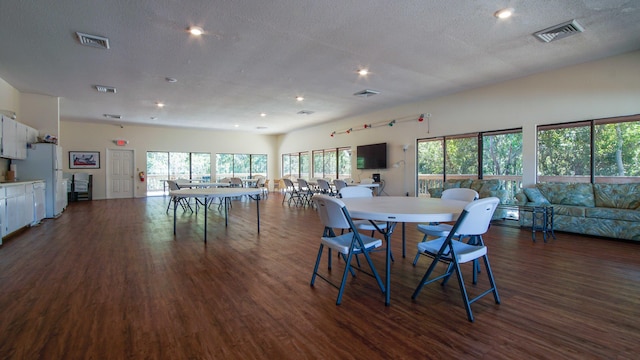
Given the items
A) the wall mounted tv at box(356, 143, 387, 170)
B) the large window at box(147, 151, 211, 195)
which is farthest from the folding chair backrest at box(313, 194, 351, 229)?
the large window at box(147, 151, 211, 195)

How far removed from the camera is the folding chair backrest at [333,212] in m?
2.25

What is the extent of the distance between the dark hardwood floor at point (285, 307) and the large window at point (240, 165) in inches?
380

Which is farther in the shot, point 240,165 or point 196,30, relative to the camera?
point 240,165

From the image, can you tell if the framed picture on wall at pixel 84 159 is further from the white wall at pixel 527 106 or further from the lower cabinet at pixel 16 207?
the white wall at pixel 527 106

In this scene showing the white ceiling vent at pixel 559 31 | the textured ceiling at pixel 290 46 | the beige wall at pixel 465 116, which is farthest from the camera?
the beige wall at pixel 465 116

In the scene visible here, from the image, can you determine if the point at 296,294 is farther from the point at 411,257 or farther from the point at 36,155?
the point at 36,155

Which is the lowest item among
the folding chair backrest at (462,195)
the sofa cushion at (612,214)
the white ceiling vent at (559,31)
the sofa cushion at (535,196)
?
the sofa cushion at (612,214)

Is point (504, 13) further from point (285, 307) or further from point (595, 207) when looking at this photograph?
point (285, 307)

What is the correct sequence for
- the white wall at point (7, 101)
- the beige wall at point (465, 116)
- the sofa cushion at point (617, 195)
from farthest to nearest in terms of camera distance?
the white wall at point (7, 101), the beige wall at point (465, 116), the sofa cushion at point (617, 195)

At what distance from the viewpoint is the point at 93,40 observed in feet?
13.2

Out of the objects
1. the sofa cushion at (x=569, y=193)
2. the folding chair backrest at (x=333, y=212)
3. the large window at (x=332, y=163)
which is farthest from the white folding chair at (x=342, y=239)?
the large window at (x=332, y=163)

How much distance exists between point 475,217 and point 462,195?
126cm

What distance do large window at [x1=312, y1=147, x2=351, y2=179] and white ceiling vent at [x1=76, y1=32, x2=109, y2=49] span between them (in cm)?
753

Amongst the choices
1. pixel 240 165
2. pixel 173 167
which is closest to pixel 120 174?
pixel 173 167
